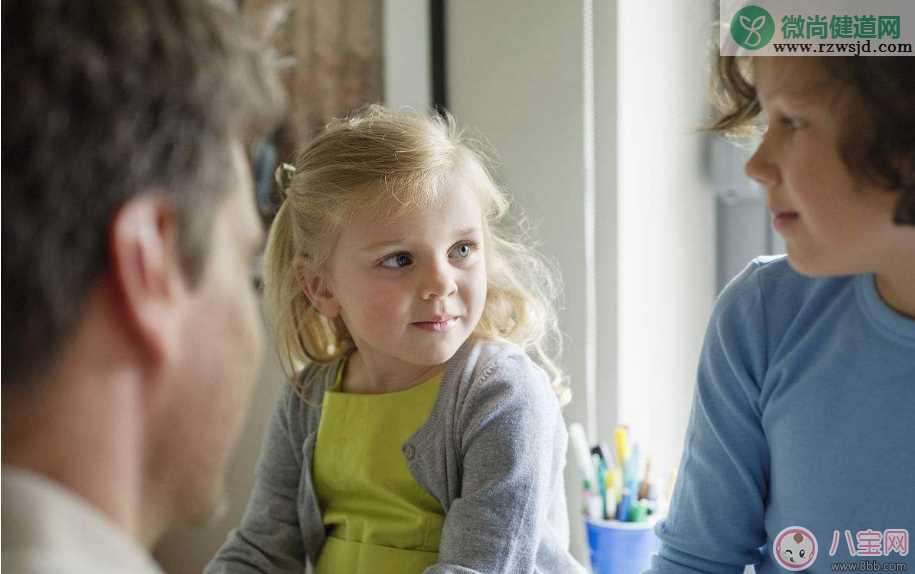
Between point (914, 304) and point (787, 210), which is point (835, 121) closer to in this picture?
point (787, 210)

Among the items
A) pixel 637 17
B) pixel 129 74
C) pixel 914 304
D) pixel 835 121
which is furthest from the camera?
pixel 637 17

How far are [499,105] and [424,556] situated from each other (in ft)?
2.05

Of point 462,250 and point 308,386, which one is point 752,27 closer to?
point 462,250

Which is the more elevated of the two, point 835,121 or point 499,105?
point 499,105

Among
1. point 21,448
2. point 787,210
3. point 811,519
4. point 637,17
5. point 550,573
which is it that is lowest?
point 550,573

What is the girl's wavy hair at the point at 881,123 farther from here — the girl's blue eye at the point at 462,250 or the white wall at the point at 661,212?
the white wall at the point at 661,212

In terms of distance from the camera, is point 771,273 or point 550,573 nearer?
point 771,273

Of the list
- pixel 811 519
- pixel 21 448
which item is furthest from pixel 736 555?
pixel 21 448

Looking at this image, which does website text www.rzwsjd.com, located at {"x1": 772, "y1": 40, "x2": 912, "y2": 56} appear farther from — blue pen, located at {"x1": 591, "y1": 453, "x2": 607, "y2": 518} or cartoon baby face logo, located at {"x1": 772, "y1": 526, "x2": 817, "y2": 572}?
blue pen, located at {"x1": 591, "y1": 453, "x2": 607, "y2": 518}

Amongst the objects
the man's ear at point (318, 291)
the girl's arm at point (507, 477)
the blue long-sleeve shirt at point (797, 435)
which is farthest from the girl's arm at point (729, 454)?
the man's ear at point (318, 291)

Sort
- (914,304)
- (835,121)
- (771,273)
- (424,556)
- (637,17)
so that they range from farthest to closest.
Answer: (637,17) → (424,556) → (771,273) → (914,304) → (835,121)

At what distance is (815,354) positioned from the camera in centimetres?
79

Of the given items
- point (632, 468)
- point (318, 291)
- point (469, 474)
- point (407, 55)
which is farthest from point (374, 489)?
point (407, 55)

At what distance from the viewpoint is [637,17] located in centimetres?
125
